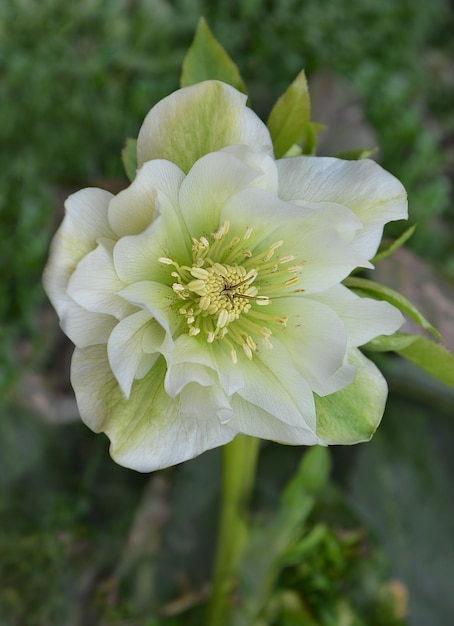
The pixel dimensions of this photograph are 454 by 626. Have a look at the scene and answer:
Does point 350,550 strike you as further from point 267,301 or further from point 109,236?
point 109,236


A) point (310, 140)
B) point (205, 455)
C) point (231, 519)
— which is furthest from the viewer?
point (205, 455)

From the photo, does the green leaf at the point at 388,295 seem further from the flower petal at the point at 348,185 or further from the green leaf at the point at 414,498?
the green leaf at the point at 414,498

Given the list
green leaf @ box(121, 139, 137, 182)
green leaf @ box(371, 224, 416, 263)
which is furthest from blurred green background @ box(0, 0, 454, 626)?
green leaf @ box(121, 139, 137, 182)

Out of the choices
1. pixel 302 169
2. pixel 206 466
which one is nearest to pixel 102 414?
pixel 302 169

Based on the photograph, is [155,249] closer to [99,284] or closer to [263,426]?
[99,284]

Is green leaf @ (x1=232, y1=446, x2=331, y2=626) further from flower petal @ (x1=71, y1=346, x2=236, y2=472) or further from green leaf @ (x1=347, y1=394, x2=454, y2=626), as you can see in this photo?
flower petal @ (x1=71, y1=346, x2=236, y2=472)

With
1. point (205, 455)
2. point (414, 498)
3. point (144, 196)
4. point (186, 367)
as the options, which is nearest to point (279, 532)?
point (205, 455)

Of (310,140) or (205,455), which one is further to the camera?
(205,455)
